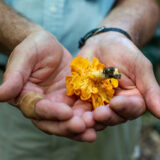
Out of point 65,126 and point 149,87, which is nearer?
point 65,126

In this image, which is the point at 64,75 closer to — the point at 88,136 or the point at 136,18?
the point at 88,136

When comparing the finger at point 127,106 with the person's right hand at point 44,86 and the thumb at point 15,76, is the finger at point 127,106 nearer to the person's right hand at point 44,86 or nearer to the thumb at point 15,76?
the person's right hand at point 44,86

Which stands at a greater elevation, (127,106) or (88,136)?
(127,106)

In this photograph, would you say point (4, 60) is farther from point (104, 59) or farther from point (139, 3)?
point (139, 3)

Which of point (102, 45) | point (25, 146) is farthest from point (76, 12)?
point (25, 146)

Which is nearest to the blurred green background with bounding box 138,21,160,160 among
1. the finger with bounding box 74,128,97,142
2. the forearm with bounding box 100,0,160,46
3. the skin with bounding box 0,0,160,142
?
the forearm with bounding box 100,0,160,46

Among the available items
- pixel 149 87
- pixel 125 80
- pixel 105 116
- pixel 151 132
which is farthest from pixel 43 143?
pixel 151 132
